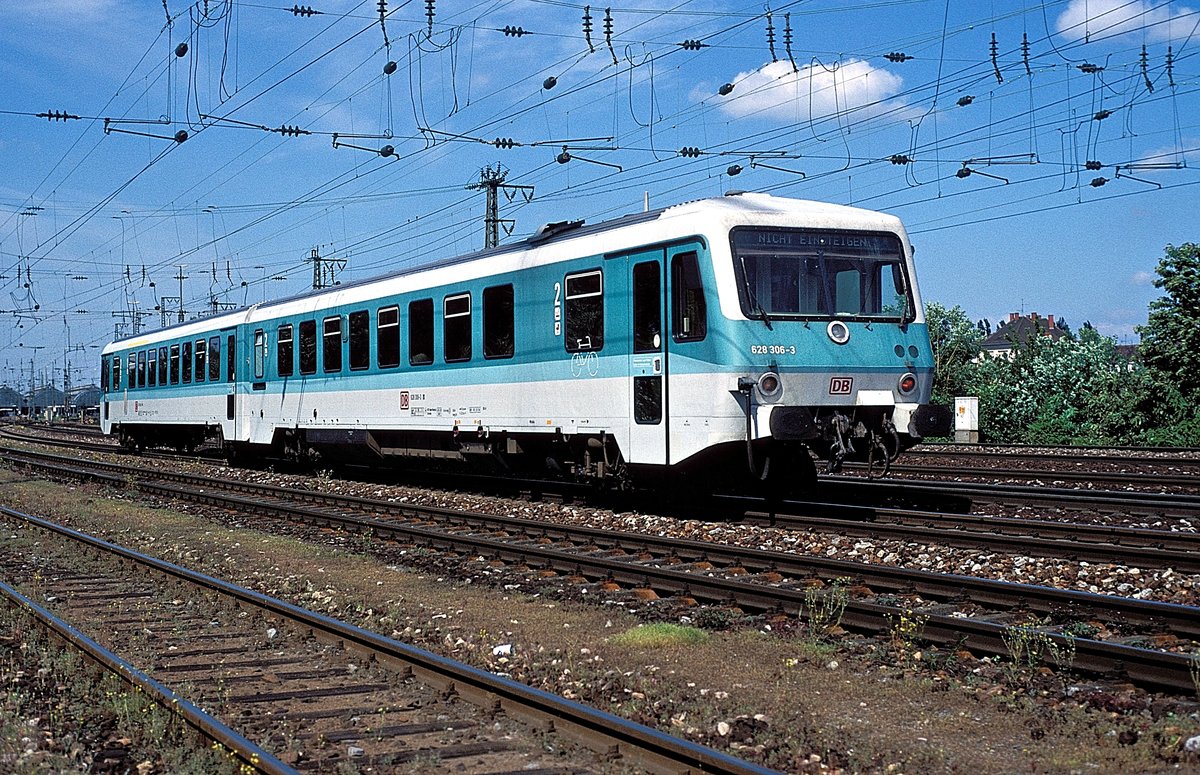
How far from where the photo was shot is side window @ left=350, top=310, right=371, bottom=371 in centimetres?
1978

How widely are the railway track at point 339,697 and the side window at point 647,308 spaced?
5424 millimetres

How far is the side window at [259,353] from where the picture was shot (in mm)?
24062

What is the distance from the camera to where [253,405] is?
24.7 meters

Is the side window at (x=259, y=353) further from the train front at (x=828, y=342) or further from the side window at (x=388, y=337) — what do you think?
the train front at (x=828, y=342)

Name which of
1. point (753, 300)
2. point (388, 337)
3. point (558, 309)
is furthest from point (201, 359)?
point (753, 300)

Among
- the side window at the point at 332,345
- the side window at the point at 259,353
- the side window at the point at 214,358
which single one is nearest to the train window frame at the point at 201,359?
the side window at the point at 214,358

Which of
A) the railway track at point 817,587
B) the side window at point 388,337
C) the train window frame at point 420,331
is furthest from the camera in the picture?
the side window at point 388,337

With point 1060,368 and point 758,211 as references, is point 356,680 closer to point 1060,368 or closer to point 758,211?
point 758,211

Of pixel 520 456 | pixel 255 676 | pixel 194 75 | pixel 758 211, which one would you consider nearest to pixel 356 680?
pixel 255 676

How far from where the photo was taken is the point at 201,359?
27.8 m

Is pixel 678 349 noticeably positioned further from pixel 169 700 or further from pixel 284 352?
pixel 284 352

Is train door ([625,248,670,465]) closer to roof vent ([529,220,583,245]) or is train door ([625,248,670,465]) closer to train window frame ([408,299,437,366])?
roof vent ([529,220,583,245])

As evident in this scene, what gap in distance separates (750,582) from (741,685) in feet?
9.89

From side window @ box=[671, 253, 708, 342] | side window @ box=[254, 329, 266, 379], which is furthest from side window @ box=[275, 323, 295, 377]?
side window @ box=[671, 253, 708, 342]
